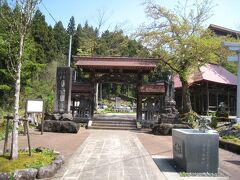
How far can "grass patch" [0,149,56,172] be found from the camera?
7.61 m

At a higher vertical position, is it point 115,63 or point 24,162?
point 115,63

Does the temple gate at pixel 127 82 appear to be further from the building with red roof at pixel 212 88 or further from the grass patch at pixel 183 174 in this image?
the grass patch at pixel 183 174

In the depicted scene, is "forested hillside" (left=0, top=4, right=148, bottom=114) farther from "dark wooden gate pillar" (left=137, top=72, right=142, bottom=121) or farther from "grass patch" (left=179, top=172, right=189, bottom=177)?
"grass patch" (left=179, top=172, right=189, bottom=177)

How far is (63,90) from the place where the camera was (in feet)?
69.8

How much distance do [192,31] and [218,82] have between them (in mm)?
7787

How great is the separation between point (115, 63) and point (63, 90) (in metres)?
5.00

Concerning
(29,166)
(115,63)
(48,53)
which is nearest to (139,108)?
(115,63)

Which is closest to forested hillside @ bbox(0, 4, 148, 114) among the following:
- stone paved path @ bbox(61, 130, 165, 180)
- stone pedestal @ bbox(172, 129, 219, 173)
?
stone paved path @ bbox(61, 130, 165, 180)

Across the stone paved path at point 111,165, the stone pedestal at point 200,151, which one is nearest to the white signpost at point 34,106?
the stone paved path at point 111,165

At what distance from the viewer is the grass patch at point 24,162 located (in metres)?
7.61

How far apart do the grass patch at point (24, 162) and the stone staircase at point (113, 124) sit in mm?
13979

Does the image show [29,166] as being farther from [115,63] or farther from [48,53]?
[48,53]

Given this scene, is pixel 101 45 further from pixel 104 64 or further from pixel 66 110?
pixel 66 110

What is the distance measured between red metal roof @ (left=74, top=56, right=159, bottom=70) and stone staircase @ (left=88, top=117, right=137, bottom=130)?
3.58 metres
